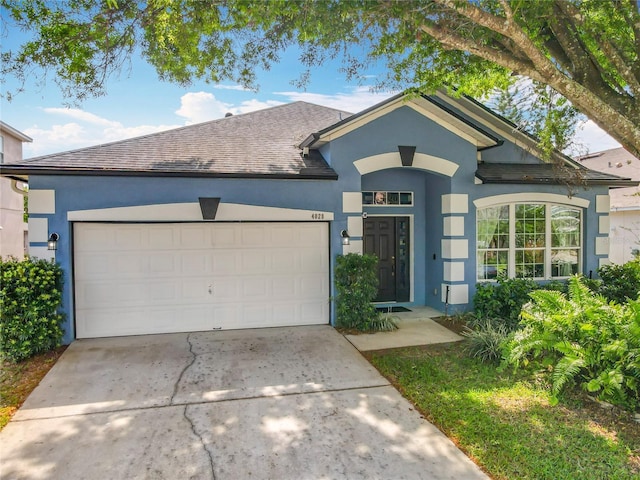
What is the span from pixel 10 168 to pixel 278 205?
4.84 metres

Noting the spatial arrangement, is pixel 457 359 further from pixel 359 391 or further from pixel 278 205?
pixel 278 205

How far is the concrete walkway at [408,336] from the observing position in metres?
7.30

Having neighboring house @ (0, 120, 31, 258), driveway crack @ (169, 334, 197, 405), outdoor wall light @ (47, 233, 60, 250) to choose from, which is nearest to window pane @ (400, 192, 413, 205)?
driveway crack @ (169, 334, 197, 405)

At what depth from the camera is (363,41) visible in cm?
740

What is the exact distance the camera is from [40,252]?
7.19 m

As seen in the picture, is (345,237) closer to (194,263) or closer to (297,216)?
(297,216)

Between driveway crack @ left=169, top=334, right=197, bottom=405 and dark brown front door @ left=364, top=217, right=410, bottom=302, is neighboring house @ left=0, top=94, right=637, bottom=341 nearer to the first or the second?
dark brown front door @ left=364, top=217, right=410, bottom=302

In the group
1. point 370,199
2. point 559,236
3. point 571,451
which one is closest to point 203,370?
point 571,451

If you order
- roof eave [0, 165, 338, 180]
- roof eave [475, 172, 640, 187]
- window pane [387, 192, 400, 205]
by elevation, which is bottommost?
window pane [387, 192, 400, 205]

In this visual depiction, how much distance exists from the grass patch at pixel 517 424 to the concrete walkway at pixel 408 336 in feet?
3.40

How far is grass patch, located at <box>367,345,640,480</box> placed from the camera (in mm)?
→ 3668

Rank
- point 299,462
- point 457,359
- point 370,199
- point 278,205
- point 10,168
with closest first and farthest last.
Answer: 1. point 299,462
2. point 457,359
3. point 10,168
4. point 278,205
5. point 370,199

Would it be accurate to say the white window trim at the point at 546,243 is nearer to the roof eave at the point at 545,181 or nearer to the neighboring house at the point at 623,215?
the roof eave at the point at 545,181

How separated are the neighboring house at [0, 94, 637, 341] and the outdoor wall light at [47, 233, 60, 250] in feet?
0.41
